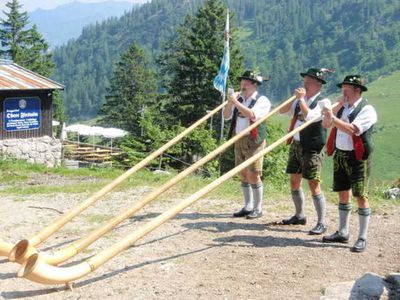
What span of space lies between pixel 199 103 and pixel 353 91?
128 feet

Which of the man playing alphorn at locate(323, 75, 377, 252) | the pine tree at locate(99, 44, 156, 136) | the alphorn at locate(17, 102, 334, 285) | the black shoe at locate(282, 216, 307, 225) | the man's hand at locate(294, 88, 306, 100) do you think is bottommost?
the black shoe at locate(282, 216, 307, 225)

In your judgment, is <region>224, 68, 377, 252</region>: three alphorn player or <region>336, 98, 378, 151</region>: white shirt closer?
<region>336, 98, 378, 151</region>: white shirt

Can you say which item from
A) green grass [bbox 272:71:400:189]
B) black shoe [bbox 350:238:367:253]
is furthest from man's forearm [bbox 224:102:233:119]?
green grass [bbox 272:71:400:189]

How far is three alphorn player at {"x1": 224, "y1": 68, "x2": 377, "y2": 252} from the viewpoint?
6.42m

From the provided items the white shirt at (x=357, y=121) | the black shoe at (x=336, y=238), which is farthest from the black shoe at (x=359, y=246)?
the white shirt at (x=357, y=121)

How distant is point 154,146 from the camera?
31.0m

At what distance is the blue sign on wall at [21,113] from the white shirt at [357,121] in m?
18.6

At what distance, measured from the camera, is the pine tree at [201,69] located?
148 feet

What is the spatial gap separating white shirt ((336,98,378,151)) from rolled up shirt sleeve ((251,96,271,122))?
130 cm

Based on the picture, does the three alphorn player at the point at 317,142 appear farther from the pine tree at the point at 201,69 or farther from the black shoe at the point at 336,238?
the pine tree at the point at 201,69

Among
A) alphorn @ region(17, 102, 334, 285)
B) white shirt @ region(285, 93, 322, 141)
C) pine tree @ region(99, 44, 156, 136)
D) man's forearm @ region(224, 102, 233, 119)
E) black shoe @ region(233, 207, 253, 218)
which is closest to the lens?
alphorn @ region(17, 102, 334, 285)

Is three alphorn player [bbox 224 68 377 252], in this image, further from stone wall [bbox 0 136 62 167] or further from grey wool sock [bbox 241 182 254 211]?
stone wall [bbox 0 136 62 167]

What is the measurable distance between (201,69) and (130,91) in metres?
24.2

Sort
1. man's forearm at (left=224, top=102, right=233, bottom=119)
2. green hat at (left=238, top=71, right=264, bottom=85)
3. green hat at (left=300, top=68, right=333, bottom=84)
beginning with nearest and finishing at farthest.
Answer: green hat at (left=300, top=68, right=333, bottom=84), green hat at (left=238, top=71, right=264, bottom=85), man's forearm at (left=224, top=102, right=233, bottom=119)
